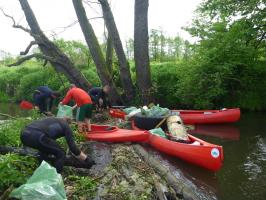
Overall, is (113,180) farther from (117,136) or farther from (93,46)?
(93,46)

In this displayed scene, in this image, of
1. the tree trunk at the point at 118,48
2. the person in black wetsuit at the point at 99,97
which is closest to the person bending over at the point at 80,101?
the person in black wetsuit at the point at 99,97

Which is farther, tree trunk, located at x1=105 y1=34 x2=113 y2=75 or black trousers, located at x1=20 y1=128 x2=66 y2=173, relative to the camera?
tree trunk, located at x1=105 y1=34 x2=113 y2=75

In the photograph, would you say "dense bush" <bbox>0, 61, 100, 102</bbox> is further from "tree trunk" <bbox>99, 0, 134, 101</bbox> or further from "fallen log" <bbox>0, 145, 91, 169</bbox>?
"fallen log" <bbox>0, 145, 91, 169</bbox>

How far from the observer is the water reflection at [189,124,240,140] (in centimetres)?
1263

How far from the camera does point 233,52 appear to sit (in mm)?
15547

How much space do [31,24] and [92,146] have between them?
950 cm

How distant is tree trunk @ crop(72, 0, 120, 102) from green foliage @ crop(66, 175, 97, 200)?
10739 mm

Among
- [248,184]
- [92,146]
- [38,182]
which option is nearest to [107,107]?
[92,146]

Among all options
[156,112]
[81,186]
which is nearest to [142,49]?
[156,112]

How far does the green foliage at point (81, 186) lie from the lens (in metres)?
6.05

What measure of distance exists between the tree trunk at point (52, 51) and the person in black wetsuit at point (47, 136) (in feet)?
34.8

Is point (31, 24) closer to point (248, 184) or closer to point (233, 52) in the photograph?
point (233, 52)

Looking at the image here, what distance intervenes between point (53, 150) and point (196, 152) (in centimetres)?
350

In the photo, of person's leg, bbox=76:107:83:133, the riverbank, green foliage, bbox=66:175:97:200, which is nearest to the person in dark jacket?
person's leg, bbox=76:107:83:133
